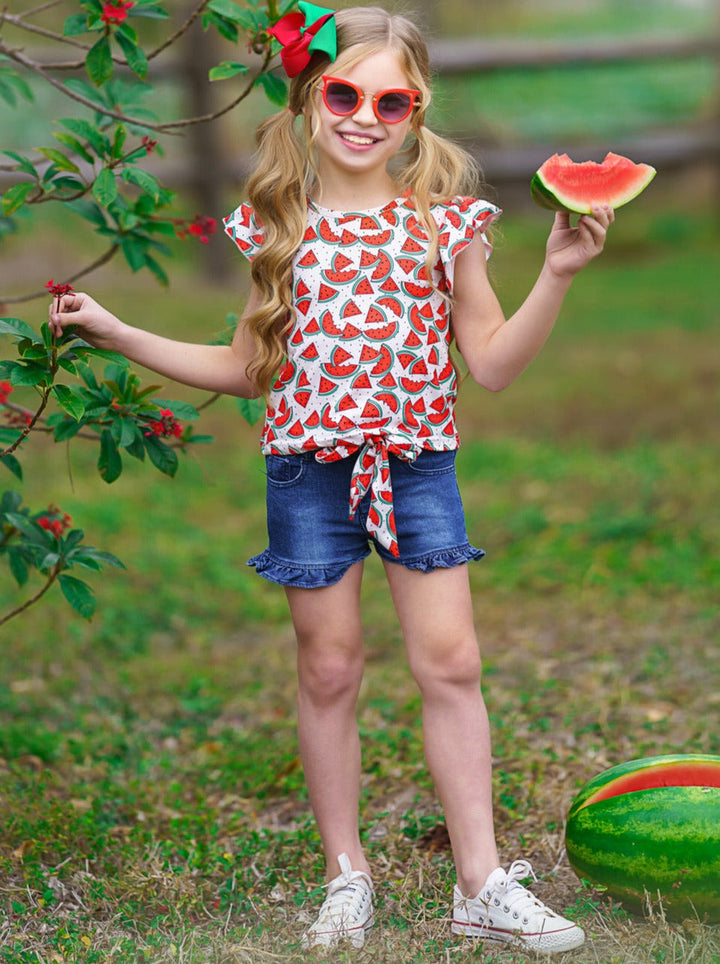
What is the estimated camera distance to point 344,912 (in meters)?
2.74

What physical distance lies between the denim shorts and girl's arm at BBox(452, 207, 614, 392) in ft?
0.81

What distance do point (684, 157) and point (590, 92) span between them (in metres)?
4.23

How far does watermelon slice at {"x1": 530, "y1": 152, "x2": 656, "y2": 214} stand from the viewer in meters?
2.55

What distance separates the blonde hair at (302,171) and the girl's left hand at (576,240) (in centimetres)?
25

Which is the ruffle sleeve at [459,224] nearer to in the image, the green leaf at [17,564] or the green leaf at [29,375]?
the green leaf at [29,375]

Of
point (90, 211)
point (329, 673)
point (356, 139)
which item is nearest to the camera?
point (356, 139)

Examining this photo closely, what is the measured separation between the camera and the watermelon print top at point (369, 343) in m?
2.65

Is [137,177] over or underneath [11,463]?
over

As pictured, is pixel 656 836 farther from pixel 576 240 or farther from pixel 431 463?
pixel 576 240

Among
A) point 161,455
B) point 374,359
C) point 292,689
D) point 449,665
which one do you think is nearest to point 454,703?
point 449,665

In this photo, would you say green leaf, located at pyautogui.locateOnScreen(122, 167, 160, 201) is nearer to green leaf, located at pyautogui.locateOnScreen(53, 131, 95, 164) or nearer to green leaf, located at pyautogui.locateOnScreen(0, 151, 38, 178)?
green leaf, located at pyautogui.locateOnScreen(53, 131, 95, 164)

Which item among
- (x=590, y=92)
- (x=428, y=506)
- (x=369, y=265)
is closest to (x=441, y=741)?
(x=428, y=506)

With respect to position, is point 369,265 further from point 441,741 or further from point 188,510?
point 188,510

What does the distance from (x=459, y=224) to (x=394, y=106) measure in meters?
0.29
